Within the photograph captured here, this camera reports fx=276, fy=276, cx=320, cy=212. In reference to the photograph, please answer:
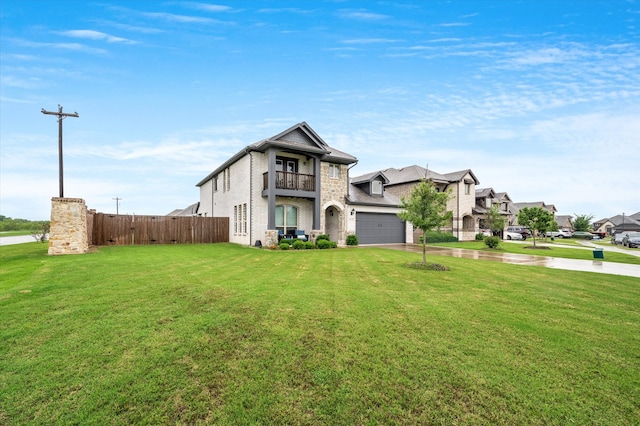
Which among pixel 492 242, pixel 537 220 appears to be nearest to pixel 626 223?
pixel 537 220

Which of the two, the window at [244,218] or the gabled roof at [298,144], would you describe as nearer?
the gabled roof at [298,144]

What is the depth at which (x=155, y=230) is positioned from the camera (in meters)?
19.9

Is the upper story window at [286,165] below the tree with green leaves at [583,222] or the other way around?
the other way around

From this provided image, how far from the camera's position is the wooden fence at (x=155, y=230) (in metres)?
18.4

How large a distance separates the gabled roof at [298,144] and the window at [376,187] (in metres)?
4.15

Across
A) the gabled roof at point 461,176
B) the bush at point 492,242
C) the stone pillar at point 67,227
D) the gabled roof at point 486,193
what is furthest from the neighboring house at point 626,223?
the stone pillar at point 67,227

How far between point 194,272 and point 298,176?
1143cm

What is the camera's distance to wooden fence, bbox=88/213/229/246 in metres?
18.4

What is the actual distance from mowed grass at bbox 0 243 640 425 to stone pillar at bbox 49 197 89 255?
26.2 feet

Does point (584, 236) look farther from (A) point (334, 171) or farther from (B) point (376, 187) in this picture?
(A) point (334, 171)

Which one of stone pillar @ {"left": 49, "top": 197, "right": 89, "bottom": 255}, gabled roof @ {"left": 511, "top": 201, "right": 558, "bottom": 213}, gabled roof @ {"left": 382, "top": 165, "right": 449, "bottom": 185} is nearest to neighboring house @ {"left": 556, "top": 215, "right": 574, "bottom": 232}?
gabled roof @ {"left": 511, "top": 201, "right": 558, "bottom": 213}

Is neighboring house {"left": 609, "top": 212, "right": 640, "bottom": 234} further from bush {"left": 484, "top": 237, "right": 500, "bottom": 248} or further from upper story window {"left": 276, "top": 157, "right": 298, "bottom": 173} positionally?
upper story window {"left": 276, "top": 157, "right": 298, "bottom": 173}

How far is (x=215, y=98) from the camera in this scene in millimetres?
18766

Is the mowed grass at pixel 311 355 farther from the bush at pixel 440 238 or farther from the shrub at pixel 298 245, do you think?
the bush at pixel 440 238
